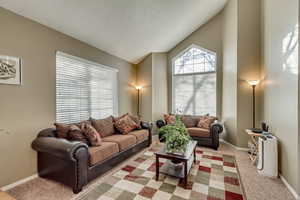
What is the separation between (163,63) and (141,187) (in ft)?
14.8

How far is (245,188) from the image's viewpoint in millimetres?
2123

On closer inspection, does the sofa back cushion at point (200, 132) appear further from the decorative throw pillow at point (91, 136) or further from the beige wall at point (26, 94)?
the beige wall at point (26, 94)

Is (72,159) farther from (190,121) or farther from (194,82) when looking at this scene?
(194,82)

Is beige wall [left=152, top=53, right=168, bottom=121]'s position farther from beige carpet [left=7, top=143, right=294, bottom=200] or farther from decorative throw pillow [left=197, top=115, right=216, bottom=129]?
beige carpet [left=7, top=143, right=294, bottom=200]

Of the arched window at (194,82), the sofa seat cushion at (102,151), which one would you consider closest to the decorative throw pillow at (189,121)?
the arched window at (194,82)

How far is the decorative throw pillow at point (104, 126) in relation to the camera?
326 centimetres

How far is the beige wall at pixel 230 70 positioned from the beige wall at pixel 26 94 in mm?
4221

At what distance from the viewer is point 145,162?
9.92 ft

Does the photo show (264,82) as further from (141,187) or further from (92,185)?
(92,185)

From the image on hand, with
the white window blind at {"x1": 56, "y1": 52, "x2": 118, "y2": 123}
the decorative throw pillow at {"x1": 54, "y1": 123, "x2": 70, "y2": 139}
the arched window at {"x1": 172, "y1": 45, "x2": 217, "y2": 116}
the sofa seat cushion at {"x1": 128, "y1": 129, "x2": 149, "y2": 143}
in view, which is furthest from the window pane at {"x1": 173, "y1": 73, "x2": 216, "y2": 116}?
the decorative throw pillow at {"x1": 54, "y1": 123, "x2": 70, "y2": 139}

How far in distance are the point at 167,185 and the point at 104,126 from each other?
192 cm

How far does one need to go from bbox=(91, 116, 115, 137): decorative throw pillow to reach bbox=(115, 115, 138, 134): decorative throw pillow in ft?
0.51

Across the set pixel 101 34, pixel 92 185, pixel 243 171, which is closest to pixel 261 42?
pixel 243 171

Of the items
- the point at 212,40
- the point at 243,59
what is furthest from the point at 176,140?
the point at 212,40
